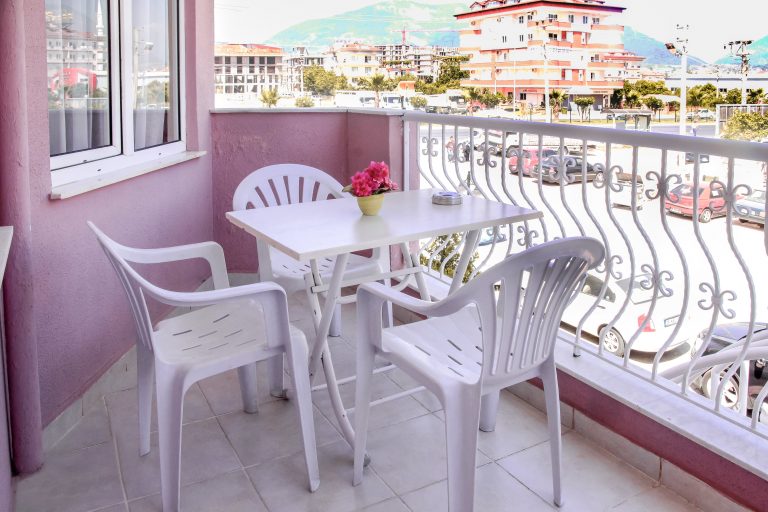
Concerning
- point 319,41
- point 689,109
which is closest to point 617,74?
point 689,109

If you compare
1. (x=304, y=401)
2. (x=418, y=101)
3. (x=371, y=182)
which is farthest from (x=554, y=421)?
(x=418, y=101)

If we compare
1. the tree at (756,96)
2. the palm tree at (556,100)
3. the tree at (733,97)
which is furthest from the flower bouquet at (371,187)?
the tree at (756,96)

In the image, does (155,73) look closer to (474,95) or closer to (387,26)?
(474,95)

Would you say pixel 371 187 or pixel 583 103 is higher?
pixel 583 103

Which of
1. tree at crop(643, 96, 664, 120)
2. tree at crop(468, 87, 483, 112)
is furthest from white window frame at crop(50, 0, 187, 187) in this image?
tree at crop(643, 96, 664, 120)

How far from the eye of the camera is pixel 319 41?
101 feet

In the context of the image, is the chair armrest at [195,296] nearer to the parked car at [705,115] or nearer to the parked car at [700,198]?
the parked car at [700,198]

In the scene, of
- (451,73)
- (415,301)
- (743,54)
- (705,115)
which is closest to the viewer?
(415,301)

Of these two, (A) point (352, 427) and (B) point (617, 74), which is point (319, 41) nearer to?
(B) point (617, 74)

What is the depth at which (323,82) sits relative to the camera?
21000 mm

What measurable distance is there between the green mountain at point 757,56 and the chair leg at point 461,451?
117 ft

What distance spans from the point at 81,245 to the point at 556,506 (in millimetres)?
2031

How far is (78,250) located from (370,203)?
3.90 ft

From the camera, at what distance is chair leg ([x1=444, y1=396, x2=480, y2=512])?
1663mm
